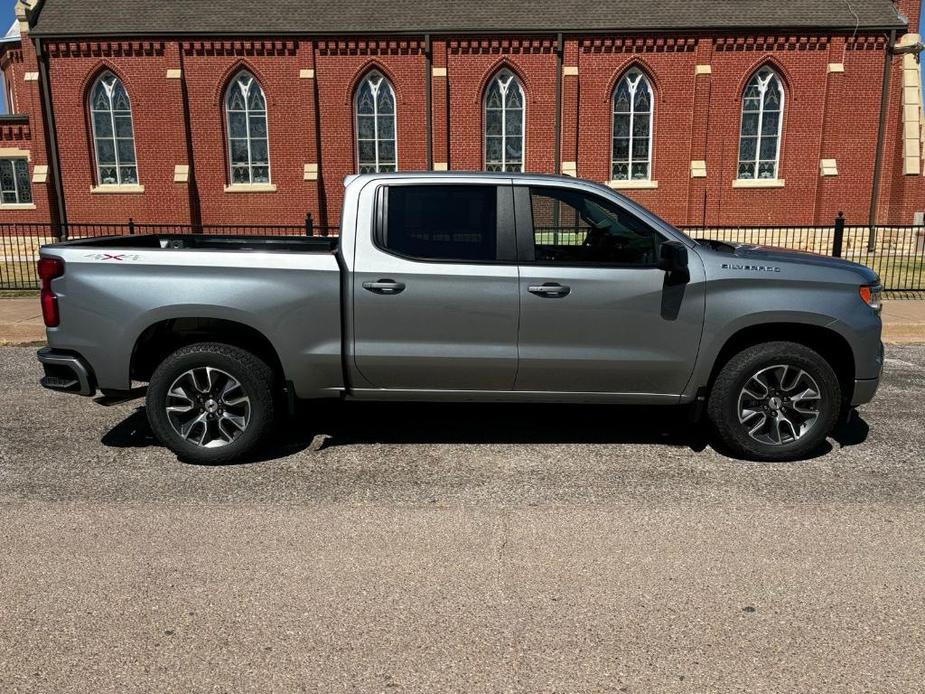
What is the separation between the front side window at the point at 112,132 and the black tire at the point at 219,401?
70.7 ft

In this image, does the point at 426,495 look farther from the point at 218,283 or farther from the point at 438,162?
the point at 438,162

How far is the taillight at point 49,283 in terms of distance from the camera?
4.65m

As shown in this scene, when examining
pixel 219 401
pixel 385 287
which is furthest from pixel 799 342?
pixel 219 401

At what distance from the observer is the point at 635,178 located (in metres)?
23.5

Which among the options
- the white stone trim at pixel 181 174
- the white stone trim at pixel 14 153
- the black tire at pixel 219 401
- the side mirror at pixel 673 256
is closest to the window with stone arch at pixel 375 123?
the white stone trim at pixel 181 174

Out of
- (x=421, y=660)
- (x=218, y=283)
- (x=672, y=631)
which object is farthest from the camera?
(x=218, y=283)

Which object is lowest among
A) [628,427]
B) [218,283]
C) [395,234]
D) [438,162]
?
[628,427]

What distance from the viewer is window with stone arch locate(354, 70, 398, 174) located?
75.8 feet

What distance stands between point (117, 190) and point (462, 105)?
39.0 ft

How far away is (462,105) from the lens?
2284 centimetres

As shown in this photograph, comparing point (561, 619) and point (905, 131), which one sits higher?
point (905, 131)

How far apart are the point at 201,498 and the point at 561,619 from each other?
7.95 ft

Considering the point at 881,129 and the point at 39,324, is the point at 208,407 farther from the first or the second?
the point at 881,129

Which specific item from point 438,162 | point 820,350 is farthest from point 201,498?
point 438,162
